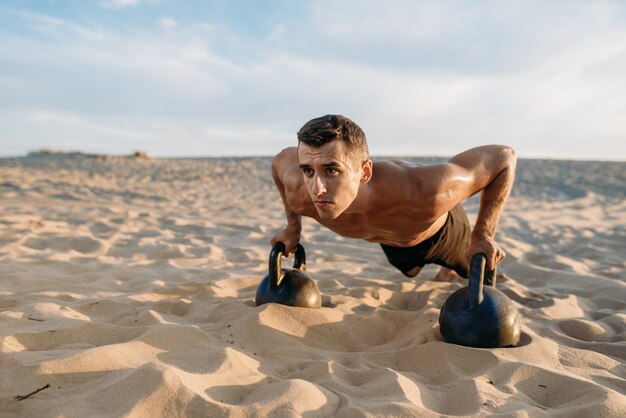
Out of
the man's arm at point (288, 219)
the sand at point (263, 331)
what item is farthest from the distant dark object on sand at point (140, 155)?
the man's arm at point (288, 219)

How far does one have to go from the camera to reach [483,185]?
301cm

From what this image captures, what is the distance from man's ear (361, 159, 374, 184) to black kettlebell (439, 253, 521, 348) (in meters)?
0.74

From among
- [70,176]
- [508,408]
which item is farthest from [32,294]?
[70,176]

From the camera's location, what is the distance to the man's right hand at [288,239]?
3.15 meters

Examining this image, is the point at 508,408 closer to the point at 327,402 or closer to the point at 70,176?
the point at 327,402

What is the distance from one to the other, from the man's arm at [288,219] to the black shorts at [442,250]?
762 millimetres

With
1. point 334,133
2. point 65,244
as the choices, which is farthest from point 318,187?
point 65,244

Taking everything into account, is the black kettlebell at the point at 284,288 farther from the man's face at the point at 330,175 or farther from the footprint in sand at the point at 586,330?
the footprint in sand at the point at 586,330

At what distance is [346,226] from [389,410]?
1478mm

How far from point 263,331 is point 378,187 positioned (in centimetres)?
104

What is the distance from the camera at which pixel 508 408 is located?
190 cm

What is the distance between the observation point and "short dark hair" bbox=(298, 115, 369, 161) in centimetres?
252

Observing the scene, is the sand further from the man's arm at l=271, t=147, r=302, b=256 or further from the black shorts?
the man's arm at l=271, t=147, r=302, b=256

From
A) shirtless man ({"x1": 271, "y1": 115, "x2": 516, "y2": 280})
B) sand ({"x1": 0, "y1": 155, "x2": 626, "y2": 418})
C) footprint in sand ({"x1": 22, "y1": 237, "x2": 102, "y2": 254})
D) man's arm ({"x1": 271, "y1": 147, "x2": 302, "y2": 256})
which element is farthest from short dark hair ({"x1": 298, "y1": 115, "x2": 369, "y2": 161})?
footprint in sand ({"x1": 22, "y1": 237, "x2": 102, "y2": 254})
